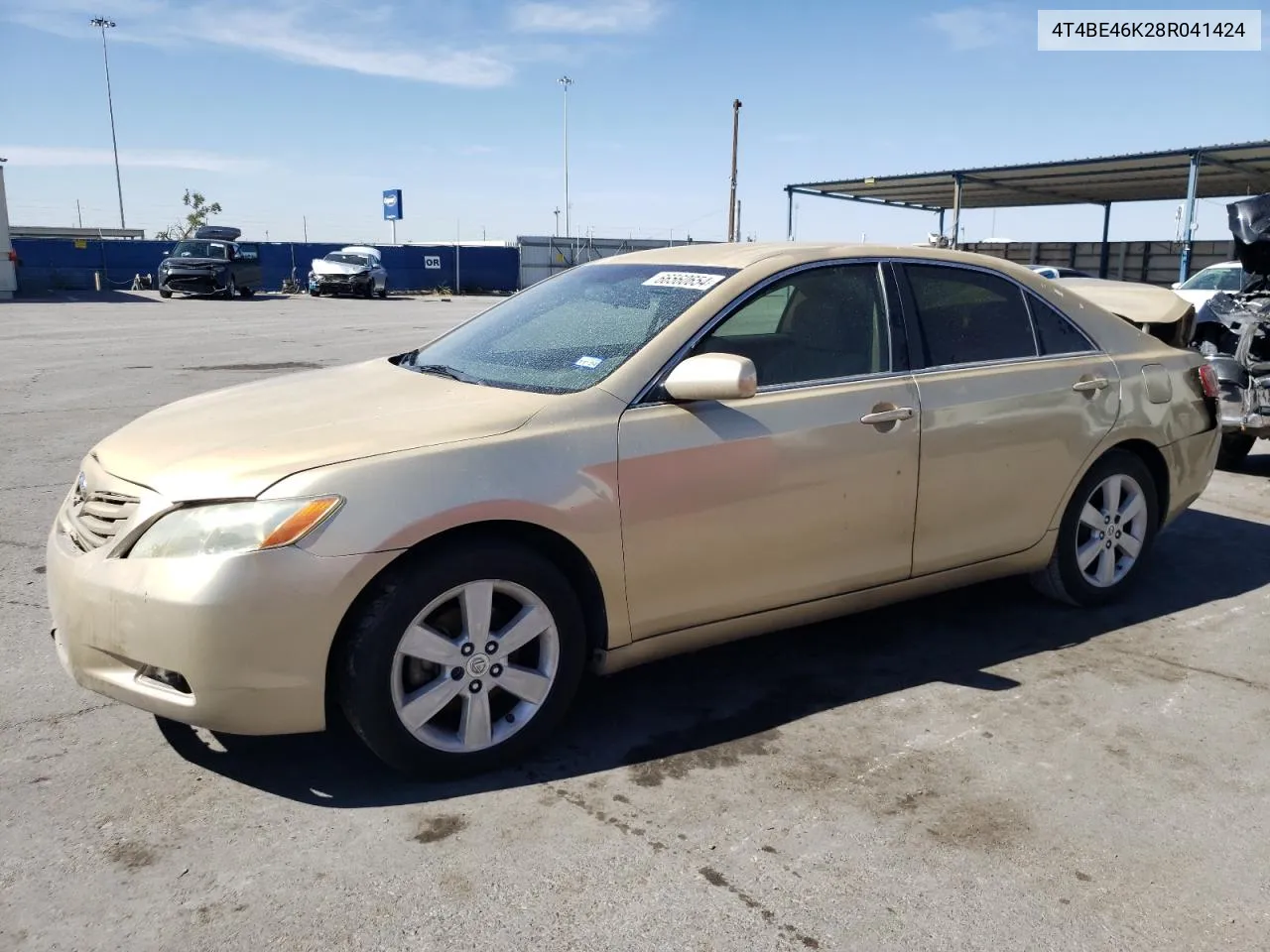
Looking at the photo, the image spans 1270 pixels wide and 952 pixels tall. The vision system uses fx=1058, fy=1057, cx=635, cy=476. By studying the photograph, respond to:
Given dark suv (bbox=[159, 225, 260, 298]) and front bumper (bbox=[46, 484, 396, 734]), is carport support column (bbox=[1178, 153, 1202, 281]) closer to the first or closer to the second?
front bumper (bbox=[46, 484, 396, 734])

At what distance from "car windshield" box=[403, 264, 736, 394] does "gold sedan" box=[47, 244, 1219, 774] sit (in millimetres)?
18

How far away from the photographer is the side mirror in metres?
3.28

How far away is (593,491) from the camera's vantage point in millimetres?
3211

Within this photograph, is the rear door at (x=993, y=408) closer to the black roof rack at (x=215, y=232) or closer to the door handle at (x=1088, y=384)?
the door handle at (x=1088, y=384)

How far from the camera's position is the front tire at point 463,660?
9.66ft

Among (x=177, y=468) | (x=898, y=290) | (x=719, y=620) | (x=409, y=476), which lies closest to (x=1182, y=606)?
(x=898, y=290)

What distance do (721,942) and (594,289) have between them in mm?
2502

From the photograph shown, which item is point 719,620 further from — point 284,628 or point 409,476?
point 284,628

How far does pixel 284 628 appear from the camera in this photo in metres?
2.83

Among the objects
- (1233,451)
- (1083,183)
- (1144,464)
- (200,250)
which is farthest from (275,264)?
(1144,464)

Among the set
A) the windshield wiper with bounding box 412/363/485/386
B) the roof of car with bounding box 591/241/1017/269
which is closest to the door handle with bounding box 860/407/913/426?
the roof of car with bounding box 591/241/1017/269

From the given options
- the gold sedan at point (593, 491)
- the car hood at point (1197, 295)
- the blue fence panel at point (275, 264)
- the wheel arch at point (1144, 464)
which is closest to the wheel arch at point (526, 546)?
the gold sedan at point (593, 491)

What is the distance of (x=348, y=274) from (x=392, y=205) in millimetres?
21264

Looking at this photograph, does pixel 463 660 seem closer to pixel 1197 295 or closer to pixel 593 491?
pixel 593 491
